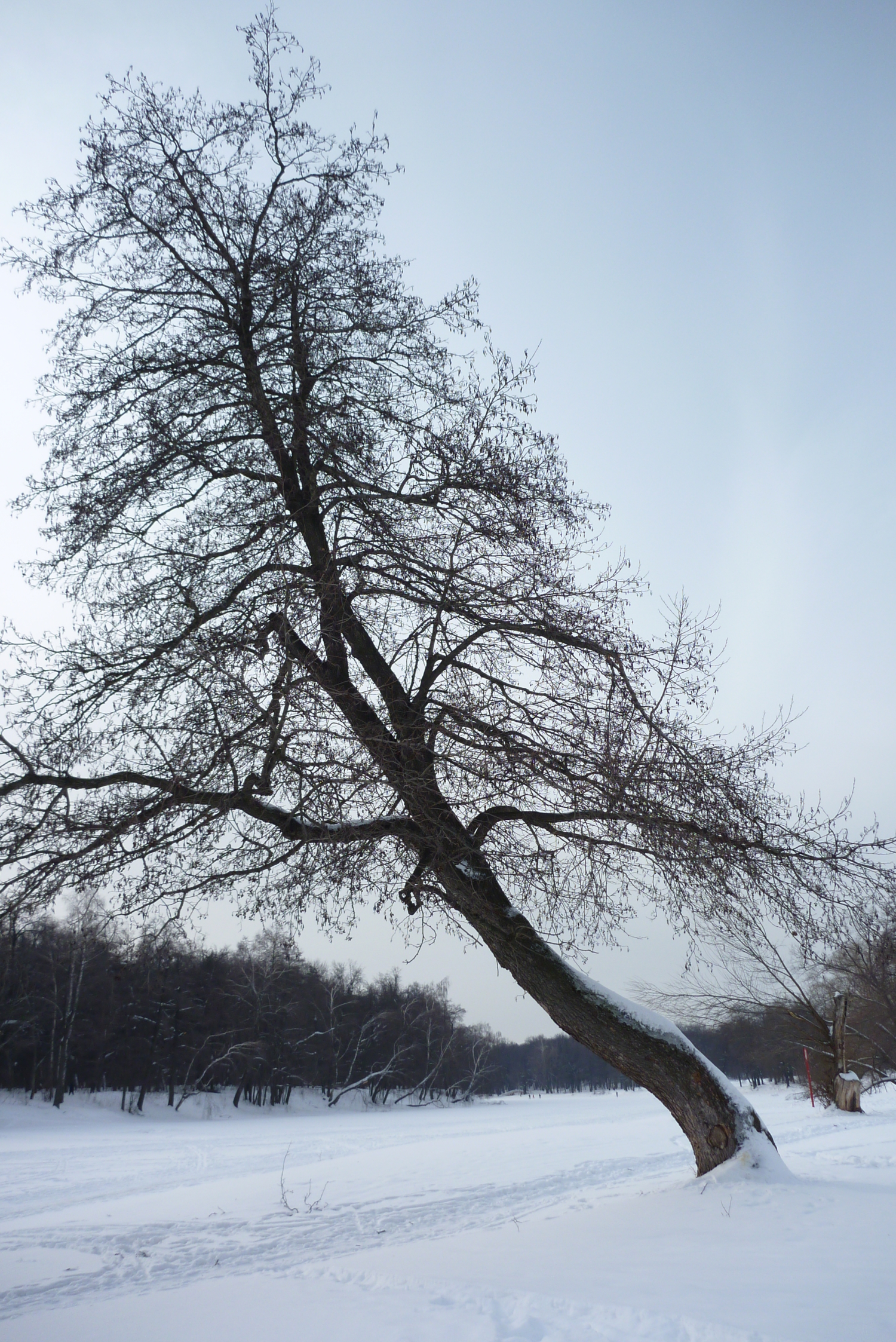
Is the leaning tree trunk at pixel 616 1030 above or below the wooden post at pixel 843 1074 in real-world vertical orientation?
above

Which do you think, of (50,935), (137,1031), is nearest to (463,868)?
(50,935)

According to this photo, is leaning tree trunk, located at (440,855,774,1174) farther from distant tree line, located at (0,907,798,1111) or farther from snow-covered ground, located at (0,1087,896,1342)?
distant tree line, located at (0,907,798,1111)

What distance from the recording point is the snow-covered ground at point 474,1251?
412 centimetres

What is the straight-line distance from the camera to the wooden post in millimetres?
20375

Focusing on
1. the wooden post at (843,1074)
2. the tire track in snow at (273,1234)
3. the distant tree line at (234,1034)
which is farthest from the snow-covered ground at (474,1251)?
the distant tree line at (234,1034)

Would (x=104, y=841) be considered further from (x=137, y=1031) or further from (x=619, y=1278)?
(x=137, y=1031)

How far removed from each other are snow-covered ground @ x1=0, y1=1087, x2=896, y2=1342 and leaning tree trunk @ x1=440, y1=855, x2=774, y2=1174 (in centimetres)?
39

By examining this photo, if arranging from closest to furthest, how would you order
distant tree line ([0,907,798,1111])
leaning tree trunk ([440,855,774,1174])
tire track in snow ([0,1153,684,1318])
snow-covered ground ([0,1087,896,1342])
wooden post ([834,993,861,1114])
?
snow-covered ground ([0,1087,896,1342]) < tire track in snow ([0,1153,684,1318]) < leaning tree trunk ([440,855,774,1174]) < wooden post ([834,993,861,1114]) < distant tree line ([0,907,798,1111])

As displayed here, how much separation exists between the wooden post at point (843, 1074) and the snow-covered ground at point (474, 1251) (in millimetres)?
7582

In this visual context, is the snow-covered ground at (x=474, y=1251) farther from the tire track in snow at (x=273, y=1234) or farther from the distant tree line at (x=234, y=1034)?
the distant tree line at (x=234, y=1034)

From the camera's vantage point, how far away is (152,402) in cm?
757

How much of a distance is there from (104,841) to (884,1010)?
3068cm

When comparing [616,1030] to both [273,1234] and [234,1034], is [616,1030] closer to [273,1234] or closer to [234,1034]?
[273,1234]

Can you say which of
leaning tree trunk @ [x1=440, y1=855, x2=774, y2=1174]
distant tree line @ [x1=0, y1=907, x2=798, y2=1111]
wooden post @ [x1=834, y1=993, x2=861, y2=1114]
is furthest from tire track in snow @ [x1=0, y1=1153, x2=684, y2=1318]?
distant tree line @ [x1=0, y1=907, x2=798, y2=1111]
